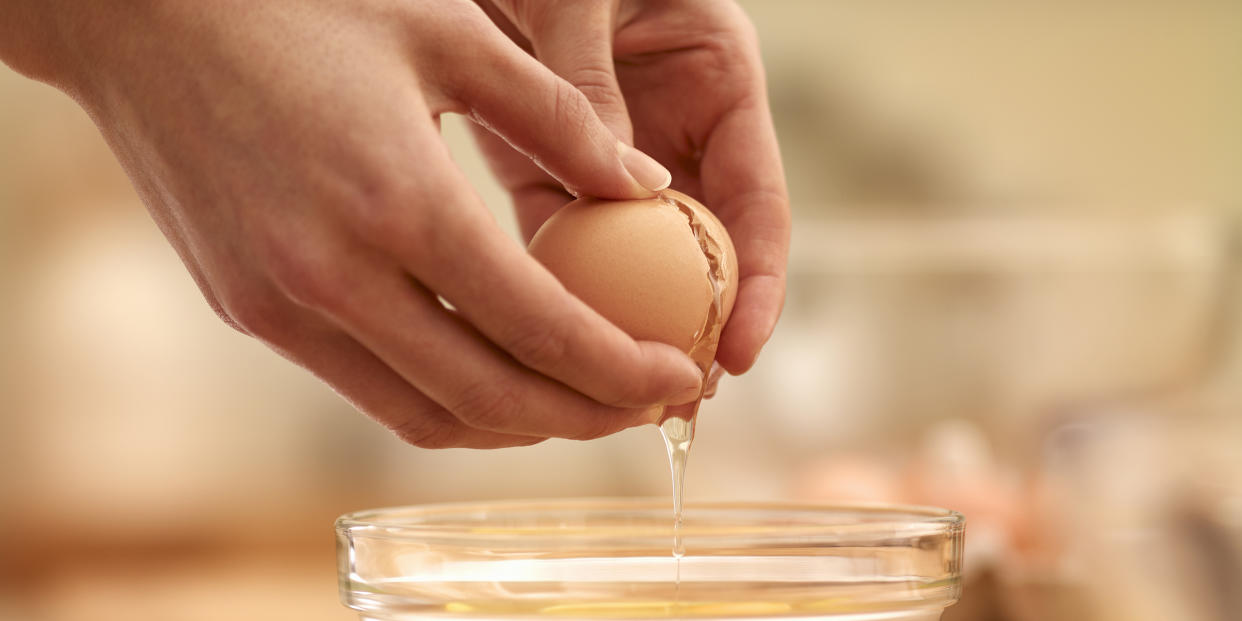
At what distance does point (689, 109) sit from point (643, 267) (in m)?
0.25

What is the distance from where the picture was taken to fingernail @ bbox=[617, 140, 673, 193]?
599 mm

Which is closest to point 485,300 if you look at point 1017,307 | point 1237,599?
point 1237,599

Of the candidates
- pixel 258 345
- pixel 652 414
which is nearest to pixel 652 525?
pixel 652 414

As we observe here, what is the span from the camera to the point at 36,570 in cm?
245

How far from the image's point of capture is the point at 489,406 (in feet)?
1.71

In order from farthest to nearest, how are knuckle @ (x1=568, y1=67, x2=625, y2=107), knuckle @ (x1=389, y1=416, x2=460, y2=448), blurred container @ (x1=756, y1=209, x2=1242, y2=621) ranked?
blurred container @ (x1=756, y1=209, x2=1242, y2=621) < knuckle @ (x1=568, y1=67, x2=625, y2=107) < knuckle @ (x1=389, y1=416, x2=460, y2=448)

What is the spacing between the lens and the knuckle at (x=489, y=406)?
52 cm

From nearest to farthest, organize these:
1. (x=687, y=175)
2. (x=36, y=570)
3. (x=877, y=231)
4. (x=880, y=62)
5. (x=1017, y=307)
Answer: (x=687, y=175), (x=1017, y=307), (x=877, y=231), (x=36, y=570), (x=880, y=62)

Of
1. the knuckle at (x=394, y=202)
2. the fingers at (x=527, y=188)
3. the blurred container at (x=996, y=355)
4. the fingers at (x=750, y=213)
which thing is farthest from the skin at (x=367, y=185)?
the blurred container at (x=996, y=355)

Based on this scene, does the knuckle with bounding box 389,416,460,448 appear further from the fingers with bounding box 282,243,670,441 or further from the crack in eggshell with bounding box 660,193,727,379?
the crack in eggshell with bounding box 660,193,727,379

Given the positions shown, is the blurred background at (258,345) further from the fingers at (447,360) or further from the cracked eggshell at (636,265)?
the fingers at (447,360)

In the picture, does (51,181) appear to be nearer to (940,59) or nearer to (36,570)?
(36,570)

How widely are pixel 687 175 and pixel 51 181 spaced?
2.12m

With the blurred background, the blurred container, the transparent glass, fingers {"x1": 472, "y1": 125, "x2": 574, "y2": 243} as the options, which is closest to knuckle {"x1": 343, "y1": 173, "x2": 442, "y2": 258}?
the transparent glass
